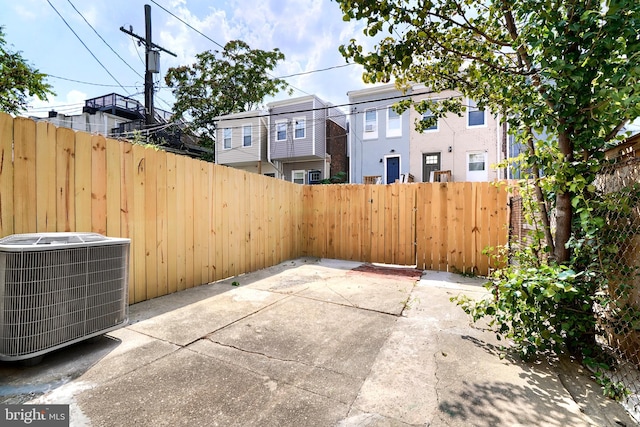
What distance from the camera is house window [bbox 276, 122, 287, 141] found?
16.2 meters

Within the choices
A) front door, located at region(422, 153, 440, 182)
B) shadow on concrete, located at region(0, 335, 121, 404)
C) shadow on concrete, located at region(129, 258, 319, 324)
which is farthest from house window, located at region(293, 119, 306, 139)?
shadow on concrete, located at region(0, 335, 121, 404)

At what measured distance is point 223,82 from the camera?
64.5ft

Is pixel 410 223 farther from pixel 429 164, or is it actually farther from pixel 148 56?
pixel 148 56

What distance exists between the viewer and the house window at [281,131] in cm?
1622

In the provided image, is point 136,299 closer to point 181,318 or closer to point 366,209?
point 181,318

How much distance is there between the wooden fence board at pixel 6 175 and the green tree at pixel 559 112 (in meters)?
2.89

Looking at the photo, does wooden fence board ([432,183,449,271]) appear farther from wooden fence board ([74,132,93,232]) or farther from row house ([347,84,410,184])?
row house ([347,84,410,184])

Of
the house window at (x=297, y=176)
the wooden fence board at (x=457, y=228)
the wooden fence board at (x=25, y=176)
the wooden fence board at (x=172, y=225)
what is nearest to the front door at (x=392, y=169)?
the house window at (x=297, y=176)

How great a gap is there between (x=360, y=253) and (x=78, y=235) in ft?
17.0

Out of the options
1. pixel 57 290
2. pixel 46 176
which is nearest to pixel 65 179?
pixel 46 176

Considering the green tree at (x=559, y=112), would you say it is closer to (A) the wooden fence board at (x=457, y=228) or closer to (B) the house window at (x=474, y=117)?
(A) the wooden fence board at (x=457, y=228)

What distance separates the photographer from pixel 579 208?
2.06 meters

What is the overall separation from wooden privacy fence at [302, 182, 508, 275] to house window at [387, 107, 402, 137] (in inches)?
333

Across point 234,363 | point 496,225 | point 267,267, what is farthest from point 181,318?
point 496,225
